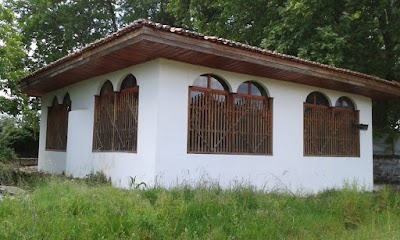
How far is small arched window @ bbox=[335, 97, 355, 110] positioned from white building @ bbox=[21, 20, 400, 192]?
1.2 inches

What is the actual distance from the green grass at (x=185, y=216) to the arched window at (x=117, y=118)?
7.26 feet

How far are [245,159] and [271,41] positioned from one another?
263 inches

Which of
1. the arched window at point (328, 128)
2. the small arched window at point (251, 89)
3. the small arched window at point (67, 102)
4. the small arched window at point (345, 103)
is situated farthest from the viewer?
the small arched window at point (67, 102)

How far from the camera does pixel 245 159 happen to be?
938 centimetres

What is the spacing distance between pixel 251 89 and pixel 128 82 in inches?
117

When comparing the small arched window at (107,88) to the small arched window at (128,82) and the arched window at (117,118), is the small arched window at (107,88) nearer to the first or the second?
the arched window at (117,118)

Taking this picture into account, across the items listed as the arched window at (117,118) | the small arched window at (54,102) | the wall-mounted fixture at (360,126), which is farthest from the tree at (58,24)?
the wall-mounted fixture at (360,126)

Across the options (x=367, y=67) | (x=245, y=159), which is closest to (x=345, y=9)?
(x=367, y=67)

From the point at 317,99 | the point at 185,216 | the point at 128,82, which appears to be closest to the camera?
the point at 185,216

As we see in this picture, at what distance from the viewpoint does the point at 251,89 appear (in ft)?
32.3

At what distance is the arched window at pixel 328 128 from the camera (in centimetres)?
1093

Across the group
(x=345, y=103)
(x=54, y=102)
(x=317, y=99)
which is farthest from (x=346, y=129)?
(x=54, y=102)

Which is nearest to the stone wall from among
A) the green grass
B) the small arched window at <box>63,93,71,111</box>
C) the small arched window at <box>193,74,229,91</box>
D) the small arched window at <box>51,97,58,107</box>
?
the green grass

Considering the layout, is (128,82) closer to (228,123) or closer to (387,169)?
(228,123)
